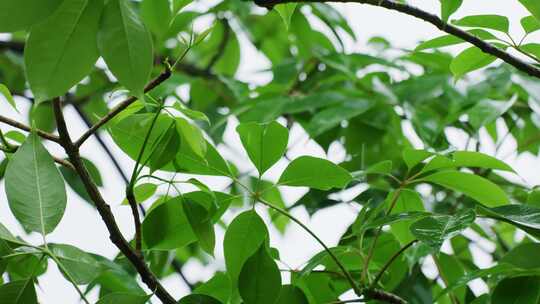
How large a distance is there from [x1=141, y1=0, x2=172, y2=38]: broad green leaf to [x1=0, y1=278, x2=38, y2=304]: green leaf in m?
0.66

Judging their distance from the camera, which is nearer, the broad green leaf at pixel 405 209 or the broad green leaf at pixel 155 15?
the broad green leaf at pixel 405 209

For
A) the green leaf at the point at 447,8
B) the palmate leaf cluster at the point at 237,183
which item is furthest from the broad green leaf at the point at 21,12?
the green leaf at the point at 447,8

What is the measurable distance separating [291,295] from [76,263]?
15 centimetres

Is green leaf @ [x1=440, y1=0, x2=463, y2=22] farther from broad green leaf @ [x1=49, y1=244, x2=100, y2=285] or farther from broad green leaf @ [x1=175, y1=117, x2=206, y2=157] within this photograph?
broad green leaf @ [x1=49, y1=244, x2=100, y2=285]

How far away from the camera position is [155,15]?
3.64ft

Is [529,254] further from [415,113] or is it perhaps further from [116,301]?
[415,113]

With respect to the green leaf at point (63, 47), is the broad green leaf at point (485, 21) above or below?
below

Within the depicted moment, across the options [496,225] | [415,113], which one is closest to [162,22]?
[415,113]

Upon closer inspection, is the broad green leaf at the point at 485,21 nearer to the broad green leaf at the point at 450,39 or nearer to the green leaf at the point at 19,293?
the broad green leaf at the point at 450,39

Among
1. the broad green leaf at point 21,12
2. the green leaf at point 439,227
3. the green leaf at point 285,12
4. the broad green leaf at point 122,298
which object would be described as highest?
the broad green leaf at point 21,12

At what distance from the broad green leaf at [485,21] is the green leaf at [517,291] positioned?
173mm

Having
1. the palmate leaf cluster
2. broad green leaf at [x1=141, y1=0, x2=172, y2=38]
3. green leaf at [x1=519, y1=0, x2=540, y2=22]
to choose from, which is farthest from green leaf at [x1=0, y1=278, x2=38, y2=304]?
broad green leaf at [x1=141, y1=0, x2=172, y2=38]

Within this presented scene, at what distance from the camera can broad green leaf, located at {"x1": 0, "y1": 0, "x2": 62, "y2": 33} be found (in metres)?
0.42

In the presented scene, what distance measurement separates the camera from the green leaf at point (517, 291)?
0.49m
